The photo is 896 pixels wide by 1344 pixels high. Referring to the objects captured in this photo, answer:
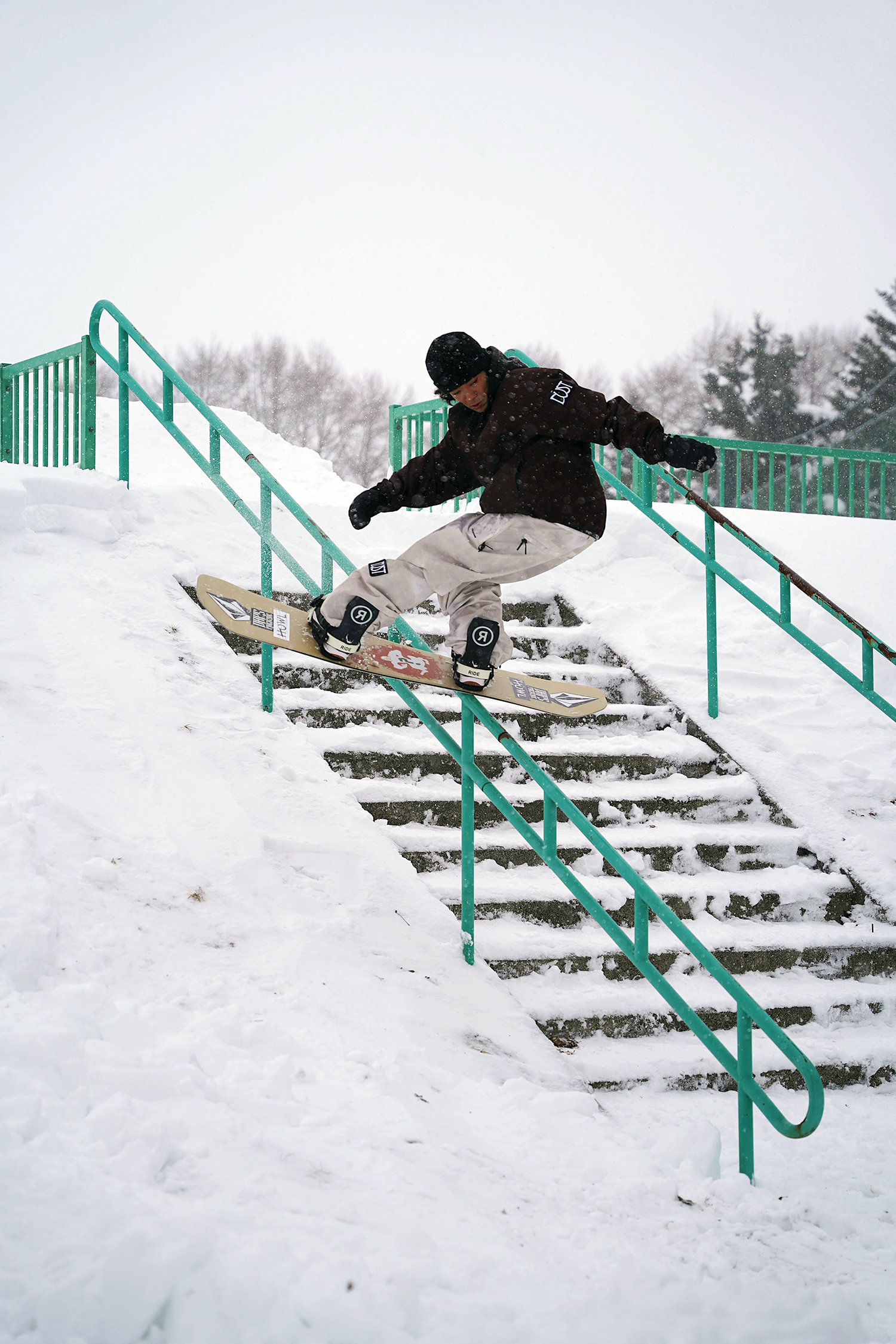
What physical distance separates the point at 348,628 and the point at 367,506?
0.46 metres

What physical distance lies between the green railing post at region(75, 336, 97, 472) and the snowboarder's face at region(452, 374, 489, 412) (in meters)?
3.29

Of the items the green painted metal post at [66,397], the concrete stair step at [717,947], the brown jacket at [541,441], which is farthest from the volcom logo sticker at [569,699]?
the green painted metal post at [66,397]

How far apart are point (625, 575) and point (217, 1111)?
5.01 meters

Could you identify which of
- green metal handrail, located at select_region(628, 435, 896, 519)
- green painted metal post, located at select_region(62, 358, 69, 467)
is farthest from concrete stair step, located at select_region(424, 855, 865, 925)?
green metal handrail, located at select_region(628, 435, 896, 519)

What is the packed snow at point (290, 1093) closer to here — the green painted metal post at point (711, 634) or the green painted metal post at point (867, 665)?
the green painted metal post at point (711, 634)

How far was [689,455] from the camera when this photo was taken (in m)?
2.62

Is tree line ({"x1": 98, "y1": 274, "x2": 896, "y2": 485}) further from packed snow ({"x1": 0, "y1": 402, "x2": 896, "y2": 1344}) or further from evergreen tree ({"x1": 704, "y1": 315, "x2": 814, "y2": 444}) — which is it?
packed snow ({"x1": 0, "y1": 402, "x2": 896, "y2": 1344})

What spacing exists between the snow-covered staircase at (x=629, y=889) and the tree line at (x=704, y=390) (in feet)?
69.4

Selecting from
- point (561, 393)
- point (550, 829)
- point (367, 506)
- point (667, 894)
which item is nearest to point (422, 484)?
point (367, 506)

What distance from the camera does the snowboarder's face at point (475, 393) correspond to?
9.57 feet

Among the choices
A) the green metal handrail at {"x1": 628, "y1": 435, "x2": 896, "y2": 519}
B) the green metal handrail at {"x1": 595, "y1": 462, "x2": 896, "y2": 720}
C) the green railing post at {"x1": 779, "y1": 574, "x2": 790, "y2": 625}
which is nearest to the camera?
the green metal handrail at {"x1": 595, "y1": 462, "x2": 896, "y2": 720}

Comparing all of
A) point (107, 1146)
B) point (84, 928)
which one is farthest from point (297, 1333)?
point (84, 928)

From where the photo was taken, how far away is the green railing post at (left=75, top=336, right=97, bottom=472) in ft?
17.8

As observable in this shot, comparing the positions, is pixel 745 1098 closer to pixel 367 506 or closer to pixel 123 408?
pixel 367 506
